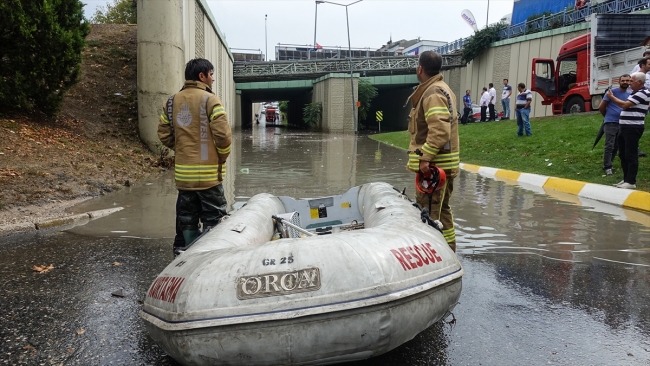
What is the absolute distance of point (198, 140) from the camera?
4.01 meters

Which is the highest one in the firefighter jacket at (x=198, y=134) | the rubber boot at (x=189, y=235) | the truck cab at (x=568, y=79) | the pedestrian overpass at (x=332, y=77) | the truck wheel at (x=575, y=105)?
the pedestrian overpass at (x=332, y=77)

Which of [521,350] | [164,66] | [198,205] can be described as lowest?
[521,350]

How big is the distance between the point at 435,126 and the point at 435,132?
5cm

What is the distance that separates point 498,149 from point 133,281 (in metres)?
12.0

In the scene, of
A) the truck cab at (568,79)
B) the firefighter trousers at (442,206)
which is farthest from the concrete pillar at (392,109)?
the firefighter trousers at (442,206)

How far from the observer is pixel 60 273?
419 centimetres

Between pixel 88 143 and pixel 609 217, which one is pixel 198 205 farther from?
pixel 88 143

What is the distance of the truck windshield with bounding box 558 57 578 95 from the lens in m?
18.5

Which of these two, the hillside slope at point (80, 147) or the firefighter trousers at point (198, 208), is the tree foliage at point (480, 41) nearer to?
the hillside slope at point (80, 147)

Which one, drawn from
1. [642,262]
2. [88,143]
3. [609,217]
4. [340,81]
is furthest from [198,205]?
[340,81]

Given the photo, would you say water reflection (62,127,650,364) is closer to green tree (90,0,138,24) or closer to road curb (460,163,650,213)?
road curb (460,163,650,213)

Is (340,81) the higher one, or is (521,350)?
(340,81)

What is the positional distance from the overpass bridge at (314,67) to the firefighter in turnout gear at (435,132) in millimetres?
36743

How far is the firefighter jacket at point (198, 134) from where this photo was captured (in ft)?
13.0
